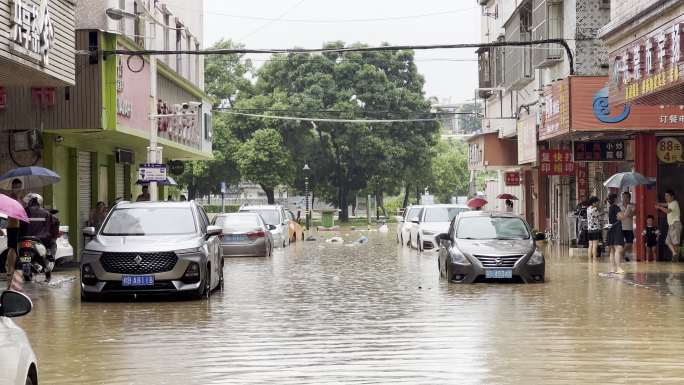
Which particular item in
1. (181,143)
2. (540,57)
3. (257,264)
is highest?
(540,57)

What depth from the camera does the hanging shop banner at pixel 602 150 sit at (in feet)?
108

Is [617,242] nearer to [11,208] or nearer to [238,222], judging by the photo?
[238,222]

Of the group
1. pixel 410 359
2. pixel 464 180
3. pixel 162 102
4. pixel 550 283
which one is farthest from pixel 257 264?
pixel 464 180

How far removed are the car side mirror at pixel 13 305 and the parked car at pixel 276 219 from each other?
117 ft

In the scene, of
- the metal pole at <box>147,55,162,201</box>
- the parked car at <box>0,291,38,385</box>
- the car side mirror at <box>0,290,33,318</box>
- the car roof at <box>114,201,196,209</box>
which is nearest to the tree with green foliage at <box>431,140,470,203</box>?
the metal pole at <box>147,55,162,201</box>

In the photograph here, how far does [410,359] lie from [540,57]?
28.6 meters

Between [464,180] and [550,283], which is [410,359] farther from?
[464,180]

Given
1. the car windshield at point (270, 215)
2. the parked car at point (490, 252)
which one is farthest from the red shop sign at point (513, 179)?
the parked car at point (490, 252)

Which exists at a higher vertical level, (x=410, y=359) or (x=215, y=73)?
(x=215, y=73)

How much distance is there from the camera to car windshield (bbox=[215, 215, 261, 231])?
116 feet

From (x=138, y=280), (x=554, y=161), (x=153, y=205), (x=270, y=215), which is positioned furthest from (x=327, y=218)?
(x=138, y=280)

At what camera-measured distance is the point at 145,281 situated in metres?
18.5

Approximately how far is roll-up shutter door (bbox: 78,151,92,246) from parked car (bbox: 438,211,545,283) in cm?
1252

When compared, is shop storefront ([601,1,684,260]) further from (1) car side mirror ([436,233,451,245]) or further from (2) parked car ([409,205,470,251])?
(2) parked car ([409,205,470,251])
